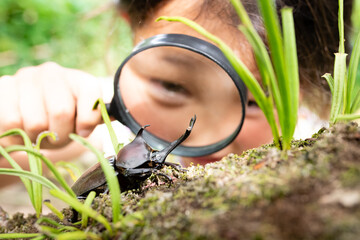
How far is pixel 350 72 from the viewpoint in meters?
0.81

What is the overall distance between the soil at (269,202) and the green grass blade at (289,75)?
6cm

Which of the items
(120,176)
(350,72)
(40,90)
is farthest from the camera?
(40,90)

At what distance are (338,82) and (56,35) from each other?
538 cm

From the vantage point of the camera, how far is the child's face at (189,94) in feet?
5.86

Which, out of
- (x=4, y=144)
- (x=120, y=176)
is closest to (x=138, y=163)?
(x=120, y=176)

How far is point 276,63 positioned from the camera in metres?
0.60

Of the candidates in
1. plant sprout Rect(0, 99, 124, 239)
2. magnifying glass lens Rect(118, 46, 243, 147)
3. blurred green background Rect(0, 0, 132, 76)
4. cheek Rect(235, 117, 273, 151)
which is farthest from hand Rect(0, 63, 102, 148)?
blurred green background Rect(0, 0, 132, 76)

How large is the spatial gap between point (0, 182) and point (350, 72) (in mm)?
3138

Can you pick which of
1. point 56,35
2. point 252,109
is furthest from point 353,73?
point 56,35

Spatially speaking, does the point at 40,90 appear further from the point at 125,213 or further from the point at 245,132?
the point at 125,213

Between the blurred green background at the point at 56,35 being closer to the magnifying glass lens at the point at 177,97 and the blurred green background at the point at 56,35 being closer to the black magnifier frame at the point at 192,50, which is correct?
the magnifying glass lens at the point at 177,97

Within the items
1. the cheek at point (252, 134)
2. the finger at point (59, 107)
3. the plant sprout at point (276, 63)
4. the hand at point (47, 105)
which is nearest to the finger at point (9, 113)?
the hand at point (47, 105)

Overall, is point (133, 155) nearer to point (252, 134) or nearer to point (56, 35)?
point (252, 134)

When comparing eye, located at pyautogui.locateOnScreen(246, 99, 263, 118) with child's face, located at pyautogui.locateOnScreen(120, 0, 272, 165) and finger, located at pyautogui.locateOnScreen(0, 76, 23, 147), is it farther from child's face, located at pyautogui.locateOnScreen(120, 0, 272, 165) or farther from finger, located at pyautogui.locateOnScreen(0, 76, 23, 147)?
finger, located at pyautogui.locateOnScreen(0, 76, 23, 147)
